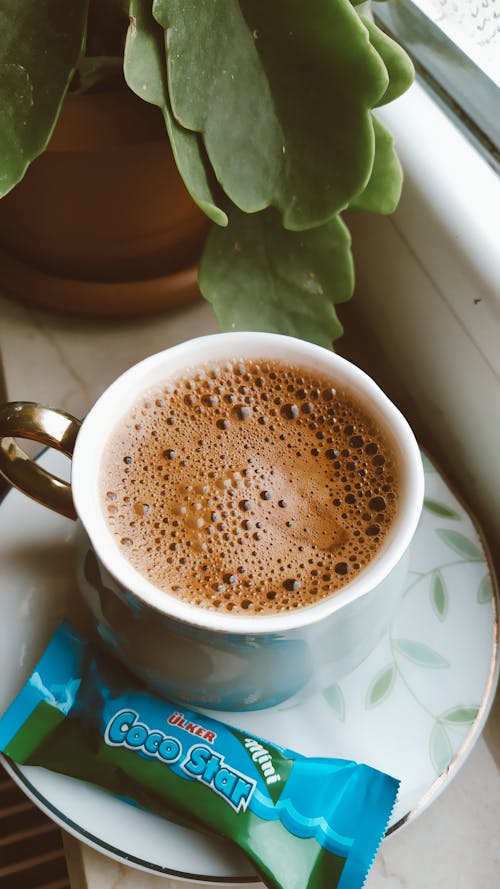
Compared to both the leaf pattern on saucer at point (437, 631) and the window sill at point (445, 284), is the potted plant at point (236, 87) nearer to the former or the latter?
the window sill at point (445, 284)

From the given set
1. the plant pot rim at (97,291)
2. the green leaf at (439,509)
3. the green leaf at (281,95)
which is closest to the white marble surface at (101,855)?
the plant pot rim at (97,291)

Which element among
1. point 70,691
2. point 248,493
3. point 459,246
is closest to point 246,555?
point 248,493

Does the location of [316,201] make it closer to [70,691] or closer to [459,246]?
[459,246]

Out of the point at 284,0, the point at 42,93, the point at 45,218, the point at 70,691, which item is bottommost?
the point at 70,691

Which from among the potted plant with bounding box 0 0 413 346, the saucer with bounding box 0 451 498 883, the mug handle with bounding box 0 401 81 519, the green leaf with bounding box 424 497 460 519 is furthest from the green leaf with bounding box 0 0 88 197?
the green leaf with bounding box 424 497 460 519

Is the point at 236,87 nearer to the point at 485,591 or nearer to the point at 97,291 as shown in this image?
the point at 97,291

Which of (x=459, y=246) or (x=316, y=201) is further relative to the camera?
(x=459, y=246)
